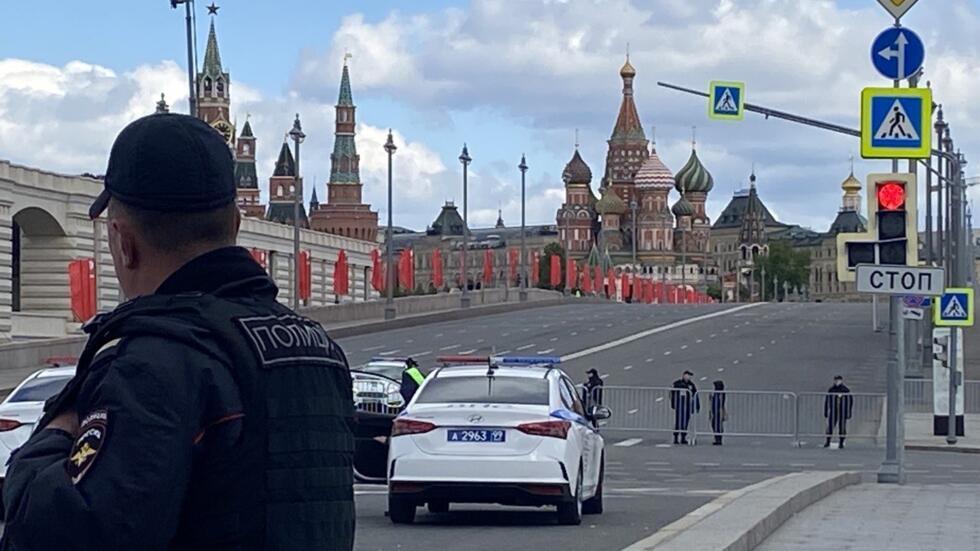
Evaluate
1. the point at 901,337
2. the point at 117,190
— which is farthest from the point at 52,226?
the point at 117,190

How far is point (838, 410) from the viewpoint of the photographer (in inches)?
1582

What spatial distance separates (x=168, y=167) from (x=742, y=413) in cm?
3784

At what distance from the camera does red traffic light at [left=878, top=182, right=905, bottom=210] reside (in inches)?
869

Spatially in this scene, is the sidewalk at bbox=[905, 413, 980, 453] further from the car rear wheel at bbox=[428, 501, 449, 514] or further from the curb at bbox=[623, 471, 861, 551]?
the car rear wheel at bbox=[428, 501, 449, 514]

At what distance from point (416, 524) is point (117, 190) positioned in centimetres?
1408

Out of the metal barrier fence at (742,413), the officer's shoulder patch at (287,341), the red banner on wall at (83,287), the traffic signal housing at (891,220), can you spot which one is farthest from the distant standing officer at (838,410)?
the officer's shoulder patch at (287,341)

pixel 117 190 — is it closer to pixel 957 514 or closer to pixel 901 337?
pixel 957 514

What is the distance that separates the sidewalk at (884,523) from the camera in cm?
1415

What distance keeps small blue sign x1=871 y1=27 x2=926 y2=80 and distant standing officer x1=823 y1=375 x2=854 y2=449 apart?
18.9 meters

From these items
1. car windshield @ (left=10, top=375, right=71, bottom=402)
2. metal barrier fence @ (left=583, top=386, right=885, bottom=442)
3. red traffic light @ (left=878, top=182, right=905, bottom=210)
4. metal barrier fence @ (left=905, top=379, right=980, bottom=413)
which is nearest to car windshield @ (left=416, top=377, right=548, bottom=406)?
car windshield @ (left=10, top=375, right=71, bottom=402)

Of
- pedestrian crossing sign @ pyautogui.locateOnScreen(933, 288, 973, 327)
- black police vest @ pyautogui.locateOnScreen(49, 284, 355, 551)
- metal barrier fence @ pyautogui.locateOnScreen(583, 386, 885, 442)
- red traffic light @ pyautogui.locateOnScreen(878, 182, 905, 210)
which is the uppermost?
red traffic light @ pyautogui.locateOnScreen(878, 182, 905, 210)

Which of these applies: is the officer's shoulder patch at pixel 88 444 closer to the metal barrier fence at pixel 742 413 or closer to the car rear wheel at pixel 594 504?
the car rear wheel at pixel 594 504

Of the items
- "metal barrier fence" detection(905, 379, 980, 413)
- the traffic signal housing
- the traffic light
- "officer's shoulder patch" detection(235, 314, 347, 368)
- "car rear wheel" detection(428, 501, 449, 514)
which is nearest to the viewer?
"officer's shoulder patch" detection(235, 314, 347, 368)

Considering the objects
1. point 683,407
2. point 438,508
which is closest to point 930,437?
point 683,407
